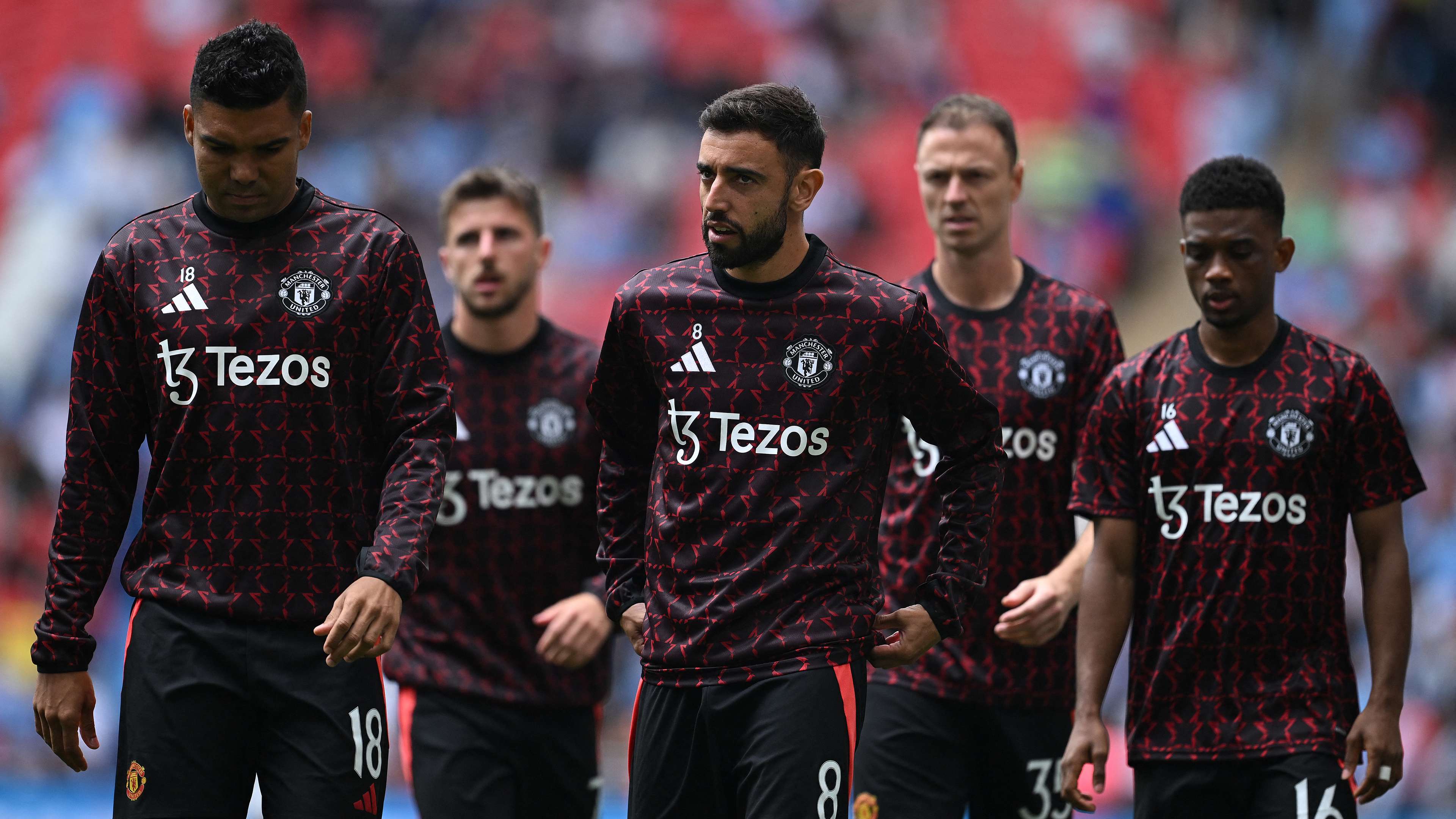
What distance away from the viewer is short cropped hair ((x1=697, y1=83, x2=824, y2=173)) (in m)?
3.79

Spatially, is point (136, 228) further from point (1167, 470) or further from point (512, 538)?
point (1167, 470)

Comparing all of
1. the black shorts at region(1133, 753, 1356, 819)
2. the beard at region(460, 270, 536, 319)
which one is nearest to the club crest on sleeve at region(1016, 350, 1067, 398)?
the black shorts at region(1133, 753, 1356, 819)

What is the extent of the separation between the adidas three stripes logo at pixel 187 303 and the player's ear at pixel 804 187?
56.4 inches

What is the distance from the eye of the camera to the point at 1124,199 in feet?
41.2

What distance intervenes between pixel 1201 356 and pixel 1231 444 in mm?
297

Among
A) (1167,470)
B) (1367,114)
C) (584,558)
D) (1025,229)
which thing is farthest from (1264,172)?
(1367,114)

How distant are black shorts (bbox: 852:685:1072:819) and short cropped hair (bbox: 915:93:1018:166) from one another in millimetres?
1899

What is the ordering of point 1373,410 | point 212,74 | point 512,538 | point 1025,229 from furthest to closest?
point 1025,229
point 512,538
point 1373,410
point 212,74

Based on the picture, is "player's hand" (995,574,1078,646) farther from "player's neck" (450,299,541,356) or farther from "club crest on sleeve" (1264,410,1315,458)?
"player's neck" (450,299,541,356)

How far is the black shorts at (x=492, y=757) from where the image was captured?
5.08 metres

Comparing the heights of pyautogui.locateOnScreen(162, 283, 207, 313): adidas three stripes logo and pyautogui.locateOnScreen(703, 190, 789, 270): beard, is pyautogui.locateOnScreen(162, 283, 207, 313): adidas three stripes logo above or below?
below

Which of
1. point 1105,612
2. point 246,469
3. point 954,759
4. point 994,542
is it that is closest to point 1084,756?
point 1105,612

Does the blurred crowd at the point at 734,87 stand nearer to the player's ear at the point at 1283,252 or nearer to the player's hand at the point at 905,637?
the player's ear at the point at 1283,252

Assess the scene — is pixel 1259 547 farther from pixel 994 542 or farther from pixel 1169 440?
pixel 994 542
